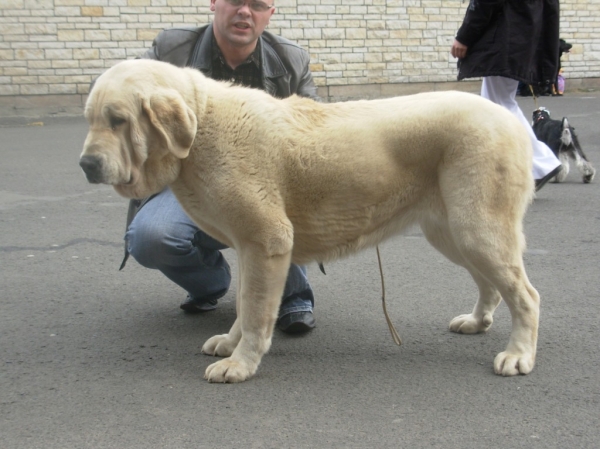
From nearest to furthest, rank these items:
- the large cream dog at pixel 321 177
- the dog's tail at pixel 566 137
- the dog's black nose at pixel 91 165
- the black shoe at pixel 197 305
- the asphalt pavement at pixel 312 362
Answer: the asphalt pavement at pixel 312 362 → the dog's black nose at pixel 91 165 → the large cream dog at pixel 321 177 → the black shoe at pixel 197 305 → the dog's tail at pixel 566 137

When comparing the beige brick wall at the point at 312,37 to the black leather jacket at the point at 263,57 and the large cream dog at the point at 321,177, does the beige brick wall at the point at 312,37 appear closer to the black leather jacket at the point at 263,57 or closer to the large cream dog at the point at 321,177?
the black leather jacket at the point at 263,57

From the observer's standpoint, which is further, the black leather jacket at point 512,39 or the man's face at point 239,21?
the black leather jacket at point 512,39

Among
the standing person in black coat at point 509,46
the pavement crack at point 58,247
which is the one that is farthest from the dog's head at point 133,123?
the standing person in black coat at point 509,46

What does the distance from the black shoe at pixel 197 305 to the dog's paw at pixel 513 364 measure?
170 centimetres

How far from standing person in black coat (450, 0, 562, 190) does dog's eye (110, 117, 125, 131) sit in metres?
4.11

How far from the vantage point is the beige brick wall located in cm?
1584

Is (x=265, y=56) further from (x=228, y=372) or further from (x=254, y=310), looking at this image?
(x=228, y=372)

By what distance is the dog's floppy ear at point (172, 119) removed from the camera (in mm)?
3184

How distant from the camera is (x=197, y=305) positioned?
4484 mm

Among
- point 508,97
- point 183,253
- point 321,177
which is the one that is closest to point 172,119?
point 321,177

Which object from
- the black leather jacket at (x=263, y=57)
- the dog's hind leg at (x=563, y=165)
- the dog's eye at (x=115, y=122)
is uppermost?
the black leather jacket at (x=263, y=57)

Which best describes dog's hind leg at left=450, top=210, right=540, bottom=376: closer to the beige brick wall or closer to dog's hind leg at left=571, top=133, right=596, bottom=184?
dog's hind leg at left=571, top=133, right=596, bottom=184

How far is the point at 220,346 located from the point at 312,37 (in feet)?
48.0

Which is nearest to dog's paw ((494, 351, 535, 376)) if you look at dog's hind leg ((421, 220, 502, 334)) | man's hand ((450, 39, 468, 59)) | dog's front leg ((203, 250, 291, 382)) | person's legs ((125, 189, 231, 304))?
dog's hind leg ((421, 220, 502, 334))
